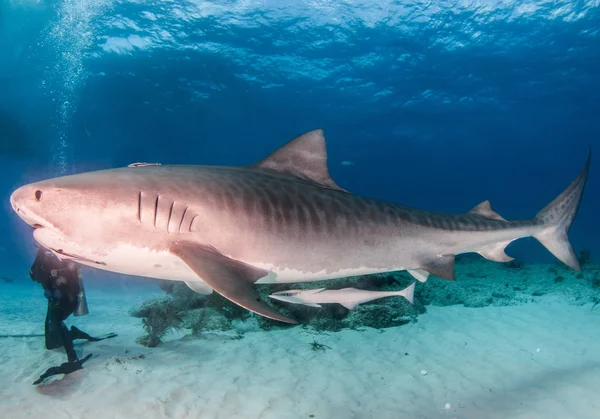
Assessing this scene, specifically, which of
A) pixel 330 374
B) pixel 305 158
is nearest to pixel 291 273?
pixel 305 158

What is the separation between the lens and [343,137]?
5053 centimetres

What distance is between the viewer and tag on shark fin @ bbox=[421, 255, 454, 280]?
4.18m

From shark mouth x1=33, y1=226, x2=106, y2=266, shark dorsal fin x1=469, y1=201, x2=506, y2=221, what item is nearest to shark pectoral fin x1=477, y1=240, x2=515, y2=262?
shark dorsal fin x1=469, y1=201, x2=506, y2=221

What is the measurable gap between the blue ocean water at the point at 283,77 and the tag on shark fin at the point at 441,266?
22.3 m

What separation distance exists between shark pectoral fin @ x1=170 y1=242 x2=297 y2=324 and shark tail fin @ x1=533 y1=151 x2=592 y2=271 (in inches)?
170

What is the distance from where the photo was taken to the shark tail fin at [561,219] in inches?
194

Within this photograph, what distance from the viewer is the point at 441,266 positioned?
4.26 m

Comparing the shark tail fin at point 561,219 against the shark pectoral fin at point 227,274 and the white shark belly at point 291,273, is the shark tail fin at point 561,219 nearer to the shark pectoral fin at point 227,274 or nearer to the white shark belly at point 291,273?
the white shark belly at point 291,273

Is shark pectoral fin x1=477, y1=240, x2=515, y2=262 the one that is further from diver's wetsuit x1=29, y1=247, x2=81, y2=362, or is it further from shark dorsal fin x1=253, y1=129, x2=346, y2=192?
diver's wetsuit x1=29, y1=247, x2=81, y2=362

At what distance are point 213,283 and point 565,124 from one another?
53.4 m

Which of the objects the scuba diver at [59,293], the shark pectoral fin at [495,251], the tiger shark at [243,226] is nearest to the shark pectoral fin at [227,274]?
the tiger shark at [243,226]

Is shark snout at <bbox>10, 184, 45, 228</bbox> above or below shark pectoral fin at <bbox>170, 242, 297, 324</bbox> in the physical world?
above

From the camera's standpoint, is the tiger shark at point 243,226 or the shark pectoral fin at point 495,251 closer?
the tiger shark at point 243,226

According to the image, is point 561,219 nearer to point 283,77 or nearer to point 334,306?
point 334,306
